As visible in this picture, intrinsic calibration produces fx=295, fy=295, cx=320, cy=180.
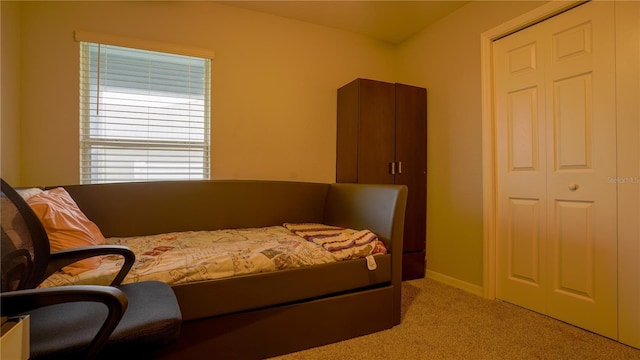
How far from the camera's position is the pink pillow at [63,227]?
4.26 feet

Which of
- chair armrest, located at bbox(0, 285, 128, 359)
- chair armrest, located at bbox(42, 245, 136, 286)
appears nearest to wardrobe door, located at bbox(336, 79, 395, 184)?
chair armrest, located at bbox(42, 245, 136, 286)

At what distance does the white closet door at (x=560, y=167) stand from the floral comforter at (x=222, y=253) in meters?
1.16

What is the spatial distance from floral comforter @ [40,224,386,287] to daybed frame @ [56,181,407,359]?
5 centimetres

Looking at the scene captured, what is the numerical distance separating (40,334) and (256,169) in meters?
1.95

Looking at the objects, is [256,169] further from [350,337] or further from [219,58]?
[350,337]

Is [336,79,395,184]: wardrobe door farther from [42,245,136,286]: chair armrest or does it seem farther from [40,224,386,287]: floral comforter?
[42,245,136,286]: chair armrest

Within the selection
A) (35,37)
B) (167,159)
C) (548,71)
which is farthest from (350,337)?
(35,37)

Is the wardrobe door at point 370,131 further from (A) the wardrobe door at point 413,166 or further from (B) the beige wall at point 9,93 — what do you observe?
(B) the beige wall at point 9,93

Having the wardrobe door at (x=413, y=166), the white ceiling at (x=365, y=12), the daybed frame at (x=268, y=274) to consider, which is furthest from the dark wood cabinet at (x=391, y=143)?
the white ceiling at (x=365, y=12)

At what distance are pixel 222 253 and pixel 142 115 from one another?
57.8 inches

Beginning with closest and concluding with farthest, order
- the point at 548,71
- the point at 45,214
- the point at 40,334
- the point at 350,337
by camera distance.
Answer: the point at 40,334 → the point at 45,214 → the point at 350,337 → the point at 548,71

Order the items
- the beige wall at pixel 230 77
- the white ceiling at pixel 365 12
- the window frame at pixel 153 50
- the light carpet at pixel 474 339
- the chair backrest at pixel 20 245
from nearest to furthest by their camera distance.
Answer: the chair backrest at pixel 20 245 → the light carpet at pixel 474 339 → the beige wall at pixel 230 77 → the window frame at pixel 153 50 → the white ceiling at pixel 365 12

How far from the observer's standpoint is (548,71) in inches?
77.9

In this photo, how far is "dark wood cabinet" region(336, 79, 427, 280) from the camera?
2.64 metres
